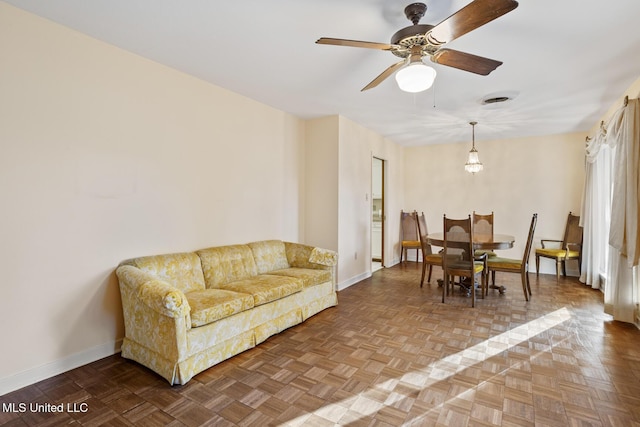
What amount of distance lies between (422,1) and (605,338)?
3228 millimetres

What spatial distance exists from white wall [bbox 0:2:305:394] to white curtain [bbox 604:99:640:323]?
13.1ft

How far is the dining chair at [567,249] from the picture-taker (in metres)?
5.11

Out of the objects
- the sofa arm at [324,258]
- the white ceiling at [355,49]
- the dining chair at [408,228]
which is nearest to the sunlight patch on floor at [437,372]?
the sofa arm at [324,258]

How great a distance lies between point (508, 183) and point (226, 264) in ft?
17.6

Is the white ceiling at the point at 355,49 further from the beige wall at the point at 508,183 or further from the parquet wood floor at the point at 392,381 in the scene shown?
the parquet wood floor at the point at 392,381

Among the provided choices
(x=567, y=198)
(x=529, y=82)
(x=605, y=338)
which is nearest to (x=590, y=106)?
(x=529, y=82)

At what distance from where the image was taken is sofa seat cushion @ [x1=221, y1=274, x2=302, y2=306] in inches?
109

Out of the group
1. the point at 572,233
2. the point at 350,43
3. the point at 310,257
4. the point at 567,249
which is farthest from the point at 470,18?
the point at 572,233

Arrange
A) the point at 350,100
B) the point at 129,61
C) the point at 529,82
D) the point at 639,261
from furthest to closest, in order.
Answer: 1. the point at 350,100
2. the point at 529,82
3. the point at 639,261
4. the point at 129,61

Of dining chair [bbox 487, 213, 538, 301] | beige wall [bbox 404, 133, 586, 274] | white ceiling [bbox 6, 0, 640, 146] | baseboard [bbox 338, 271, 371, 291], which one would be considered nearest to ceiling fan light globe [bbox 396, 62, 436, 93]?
white ceiling [bbox 6, 0, 640, 146]

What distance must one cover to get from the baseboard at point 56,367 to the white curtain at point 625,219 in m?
4.64

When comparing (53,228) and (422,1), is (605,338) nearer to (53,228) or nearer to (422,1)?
(422,1)

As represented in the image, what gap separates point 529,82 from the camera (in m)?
3.24

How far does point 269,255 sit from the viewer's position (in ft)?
12.3
